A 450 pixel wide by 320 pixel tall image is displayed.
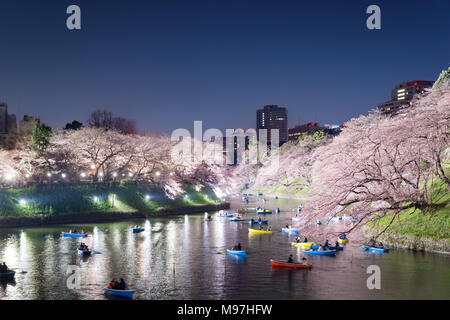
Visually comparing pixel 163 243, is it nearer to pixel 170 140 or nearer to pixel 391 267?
pixel 391 267

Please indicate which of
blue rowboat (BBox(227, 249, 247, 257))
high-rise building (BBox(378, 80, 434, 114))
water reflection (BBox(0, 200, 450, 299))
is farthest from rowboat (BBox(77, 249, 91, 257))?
high-rise building (BBox(378, 80, 434, 114))

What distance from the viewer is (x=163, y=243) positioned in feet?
152

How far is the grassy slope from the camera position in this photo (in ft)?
195

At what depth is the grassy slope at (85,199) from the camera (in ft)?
195

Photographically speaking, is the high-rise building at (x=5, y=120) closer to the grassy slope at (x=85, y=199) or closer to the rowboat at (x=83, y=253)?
the grassy slope at (x=85, y=199)

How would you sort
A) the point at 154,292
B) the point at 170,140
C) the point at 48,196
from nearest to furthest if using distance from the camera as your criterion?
the point at 154,292, the point at 48,196, the point at 170,140

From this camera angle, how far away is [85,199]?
66.5 m

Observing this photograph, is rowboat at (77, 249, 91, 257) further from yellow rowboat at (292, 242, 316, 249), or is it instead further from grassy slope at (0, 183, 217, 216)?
grassy slope at (0, 183, 217, 216)

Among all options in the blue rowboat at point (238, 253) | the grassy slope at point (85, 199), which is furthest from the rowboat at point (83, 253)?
the grassy slope at point (85, 199)

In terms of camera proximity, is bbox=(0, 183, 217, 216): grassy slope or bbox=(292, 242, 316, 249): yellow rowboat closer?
bbox=(292, 242, 316, 249): yellow rowboat
